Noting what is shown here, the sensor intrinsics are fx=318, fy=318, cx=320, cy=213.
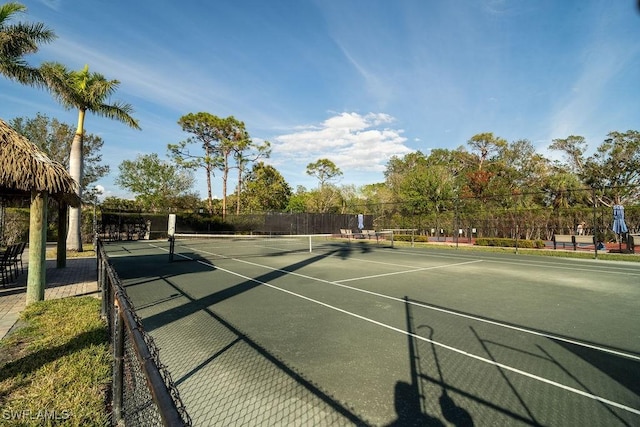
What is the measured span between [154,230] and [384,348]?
2584 cm

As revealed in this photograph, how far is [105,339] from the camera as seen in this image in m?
4.25

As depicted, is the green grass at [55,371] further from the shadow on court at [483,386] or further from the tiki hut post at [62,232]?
the tiki hut post at [62,232]

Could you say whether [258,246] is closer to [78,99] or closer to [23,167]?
[78,99]

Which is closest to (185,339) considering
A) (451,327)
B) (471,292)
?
(451,327)

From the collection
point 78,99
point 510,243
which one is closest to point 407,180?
point 510,243

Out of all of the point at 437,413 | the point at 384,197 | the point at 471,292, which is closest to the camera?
the point at 437,413

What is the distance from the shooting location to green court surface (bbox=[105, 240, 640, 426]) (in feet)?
9.05

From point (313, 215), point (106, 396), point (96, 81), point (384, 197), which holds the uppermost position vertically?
point (96, 81)

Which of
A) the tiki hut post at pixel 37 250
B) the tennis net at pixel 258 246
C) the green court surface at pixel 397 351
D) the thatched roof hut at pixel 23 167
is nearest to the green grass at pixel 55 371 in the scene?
the green court surface at pixel 397 351

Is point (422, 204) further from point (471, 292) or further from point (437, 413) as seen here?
point (437, 413)

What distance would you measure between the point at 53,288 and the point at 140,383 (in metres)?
7.11

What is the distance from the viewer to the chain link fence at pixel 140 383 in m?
1.07

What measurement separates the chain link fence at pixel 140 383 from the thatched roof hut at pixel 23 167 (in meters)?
4.02

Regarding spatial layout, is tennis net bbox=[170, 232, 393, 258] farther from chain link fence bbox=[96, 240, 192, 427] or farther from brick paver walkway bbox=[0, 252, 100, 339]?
chain link fence bbox=[96, 240, 192, 427]
